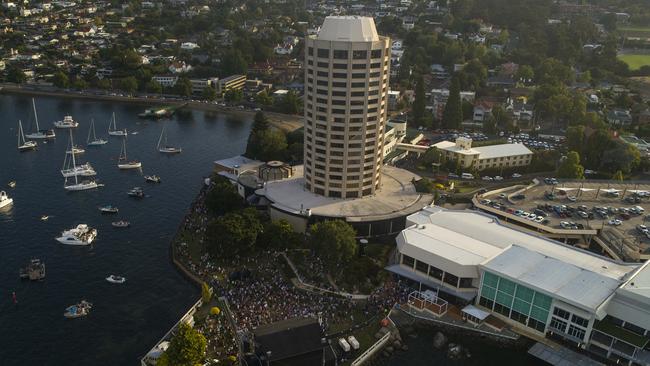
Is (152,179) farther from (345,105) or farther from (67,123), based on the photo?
(67,123)

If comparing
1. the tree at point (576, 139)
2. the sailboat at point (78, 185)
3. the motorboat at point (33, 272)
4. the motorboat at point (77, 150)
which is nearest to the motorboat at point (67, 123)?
the motorboat at point (77, 150)

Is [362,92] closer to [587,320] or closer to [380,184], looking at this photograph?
[380,184]

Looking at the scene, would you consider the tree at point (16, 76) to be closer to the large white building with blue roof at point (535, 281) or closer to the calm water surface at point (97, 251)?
the calm water surface at point (97, 251)

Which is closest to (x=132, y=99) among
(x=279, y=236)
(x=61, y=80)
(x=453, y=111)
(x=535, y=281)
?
(x=61, y=80)

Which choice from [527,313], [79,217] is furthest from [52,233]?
[527,313]

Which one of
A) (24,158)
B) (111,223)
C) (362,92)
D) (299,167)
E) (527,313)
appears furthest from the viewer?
(24,158)

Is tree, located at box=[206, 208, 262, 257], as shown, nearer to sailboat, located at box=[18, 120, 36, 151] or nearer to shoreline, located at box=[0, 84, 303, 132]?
sailboat, located at box=[18, 120, 36, 151]
